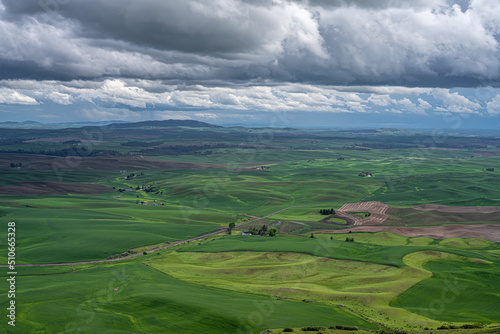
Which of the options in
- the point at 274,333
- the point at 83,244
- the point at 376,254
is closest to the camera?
the point at 274,333

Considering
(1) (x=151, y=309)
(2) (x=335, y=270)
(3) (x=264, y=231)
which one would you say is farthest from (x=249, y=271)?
(3) (x=264, y=231)

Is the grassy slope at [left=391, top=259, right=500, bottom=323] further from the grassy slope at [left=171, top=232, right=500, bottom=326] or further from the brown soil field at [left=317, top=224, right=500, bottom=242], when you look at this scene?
the brown soil field at [left=317, top=224, right=500, bottom=242]

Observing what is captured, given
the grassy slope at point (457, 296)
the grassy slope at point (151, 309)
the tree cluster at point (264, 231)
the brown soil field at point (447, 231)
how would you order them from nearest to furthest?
1. the grassy slope at point (151, 309)
2. the grassy slope at point (457, 296)
3. the brown soil field at point (447, 231)
4. the tree cluster at point (264, 231)

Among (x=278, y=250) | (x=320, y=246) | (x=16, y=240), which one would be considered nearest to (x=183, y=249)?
(x=278, y=250)

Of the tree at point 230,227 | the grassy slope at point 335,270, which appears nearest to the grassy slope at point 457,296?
the grassy slope at point 335,270

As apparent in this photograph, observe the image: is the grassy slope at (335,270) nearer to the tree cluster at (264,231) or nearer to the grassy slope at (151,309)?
the grassy slope at (151,309)

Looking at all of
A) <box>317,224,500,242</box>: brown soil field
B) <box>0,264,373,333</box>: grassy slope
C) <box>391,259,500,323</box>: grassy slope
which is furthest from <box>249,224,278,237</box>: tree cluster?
<box>0,264,373,333</box>: grassy slope

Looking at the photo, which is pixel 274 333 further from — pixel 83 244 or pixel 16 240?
pixel 16 240

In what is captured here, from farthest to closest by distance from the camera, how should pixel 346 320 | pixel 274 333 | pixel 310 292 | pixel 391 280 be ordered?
pixel 391 280 < pixel 310 292 < pixel 346 320 < pixel 274 333

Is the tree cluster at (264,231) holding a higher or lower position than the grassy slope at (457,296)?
lower
